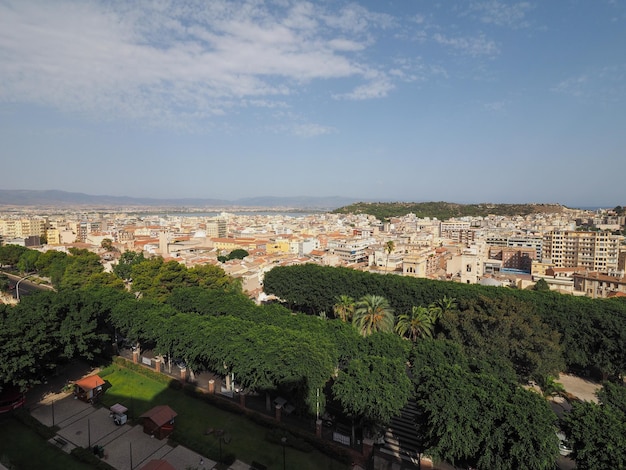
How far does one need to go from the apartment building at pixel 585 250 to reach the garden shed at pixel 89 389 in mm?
80169

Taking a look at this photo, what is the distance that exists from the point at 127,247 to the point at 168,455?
3375 inches

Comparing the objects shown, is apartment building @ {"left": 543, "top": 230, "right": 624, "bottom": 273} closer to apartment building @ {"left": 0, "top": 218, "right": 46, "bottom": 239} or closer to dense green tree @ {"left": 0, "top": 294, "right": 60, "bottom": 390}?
dense green tree @ {"left": 0, "top": 294, "right": 60, "bottom": 390}

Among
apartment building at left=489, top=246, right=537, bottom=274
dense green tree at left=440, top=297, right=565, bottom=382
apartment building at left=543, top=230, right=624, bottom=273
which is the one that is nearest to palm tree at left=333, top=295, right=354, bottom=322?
dense green tree at left=440, top=297, right=565, bottom=382

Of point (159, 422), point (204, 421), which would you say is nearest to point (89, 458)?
point (159, 422)

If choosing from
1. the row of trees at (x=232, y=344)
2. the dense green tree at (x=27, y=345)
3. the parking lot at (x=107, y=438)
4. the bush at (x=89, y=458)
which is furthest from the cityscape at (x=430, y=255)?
the bush at (x=89, y=458)

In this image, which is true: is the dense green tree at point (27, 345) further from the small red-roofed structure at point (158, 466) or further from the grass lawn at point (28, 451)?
the small red-roofed structure at point (158, 466)

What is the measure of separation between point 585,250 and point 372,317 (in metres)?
69.0

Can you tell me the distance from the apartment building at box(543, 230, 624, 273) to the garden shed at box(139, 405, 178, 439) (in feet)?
256

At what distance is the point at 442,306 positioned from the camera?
3841 centimetres

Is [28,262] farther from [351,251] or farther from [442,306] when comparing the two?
[442,306]

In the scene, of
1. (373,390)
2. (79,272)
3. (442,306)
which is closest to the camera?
(373,390)

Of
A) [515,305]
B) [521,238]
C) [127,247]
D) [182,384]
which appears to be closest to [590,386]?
[515,305]

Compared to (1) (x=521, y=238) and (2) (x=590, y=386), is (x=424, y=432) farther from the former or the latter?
(1) (x=521, y=238)

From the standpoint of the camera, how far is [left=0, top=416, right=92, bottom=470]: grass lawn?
18.8 metres
